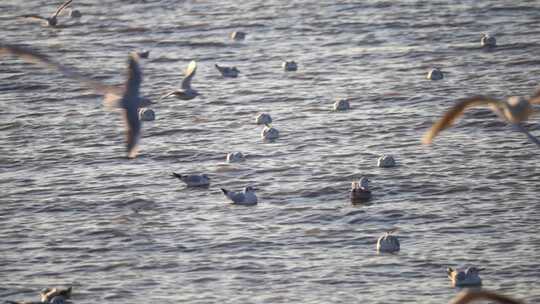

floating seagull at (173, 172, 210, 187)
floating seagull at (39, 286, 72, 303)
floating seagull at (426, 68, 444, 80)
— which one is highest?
floating seagull at (426, 68, 444, 80)

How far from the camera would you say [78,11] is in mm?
39312

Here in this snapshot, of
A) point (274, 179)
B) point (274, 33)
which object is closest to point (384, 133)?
point (274, 179)

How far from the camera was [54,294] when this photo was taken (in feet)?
59.0

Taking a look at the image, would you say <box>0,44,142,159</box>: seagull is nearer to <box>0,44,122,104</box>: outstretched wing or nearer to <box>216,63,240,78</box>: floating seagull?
<box>0,44,122,104</box>: outstretched wing

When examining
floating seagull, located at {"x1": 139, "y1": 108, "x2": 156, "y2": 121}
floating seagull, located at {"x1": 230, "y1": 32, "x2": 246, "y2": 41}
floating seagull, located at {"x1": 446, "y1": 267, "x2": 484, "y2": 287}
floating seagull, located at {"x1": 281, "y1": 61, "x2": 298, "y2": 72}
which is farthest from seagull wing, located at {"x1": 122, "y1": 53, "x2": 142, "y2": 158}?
floating seagull, located at {"x1": 230, "y1": 32, "x2": 246, "y2": 41}

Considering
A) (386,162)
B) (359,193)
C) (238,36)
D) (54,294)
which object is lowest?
(54,294)

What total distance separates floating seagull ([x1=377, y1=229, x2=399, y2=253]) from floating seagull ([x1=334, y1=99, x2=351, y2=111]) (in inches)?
341

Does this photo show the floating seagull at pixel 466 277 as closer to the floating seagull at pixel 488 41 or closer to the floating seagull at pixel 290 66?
the floating seagull at pixel 290 66

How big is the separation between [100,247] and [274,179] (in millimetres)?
4006

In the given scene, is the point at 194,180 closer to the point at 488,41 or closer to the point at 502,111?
the point at 502,111

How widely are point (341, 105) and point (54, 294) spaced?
11225 millimetres

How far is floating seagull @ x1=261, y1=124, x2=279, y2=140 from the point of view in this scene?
26.2 m

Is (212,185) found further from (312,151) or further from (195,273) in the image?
(195,273)

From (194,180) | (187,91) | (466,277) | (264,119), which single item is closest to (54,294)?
(466,277)
